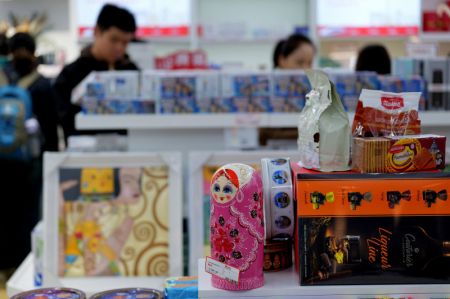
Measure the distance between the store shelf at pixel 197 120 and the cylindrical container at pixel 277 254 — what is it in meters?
1.32

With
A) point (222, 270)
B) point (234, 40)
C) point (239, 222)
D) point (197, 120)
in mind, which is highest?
point (234, 40)

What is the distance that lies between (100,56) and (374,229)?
2658mm

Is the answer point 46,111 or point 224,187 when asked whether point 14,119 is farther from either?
point 224,187

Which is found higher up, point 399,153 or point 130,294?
point 399,153

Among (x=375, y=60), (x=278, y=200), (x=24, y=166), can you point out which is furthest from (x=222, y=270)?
(x=24, y=166)

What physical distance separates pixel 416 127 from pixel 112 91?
160cm

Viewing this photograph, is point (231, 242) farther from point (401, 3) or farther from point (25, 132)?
point (401, 3)

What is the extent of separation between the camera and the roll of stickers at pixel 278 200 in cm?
155

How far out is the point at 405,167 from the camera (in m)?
1.52

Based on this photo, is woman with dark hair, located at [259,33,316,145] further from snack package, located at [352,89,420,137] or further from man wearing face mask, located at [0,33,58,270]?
snack package, located at [352,89,420,137]

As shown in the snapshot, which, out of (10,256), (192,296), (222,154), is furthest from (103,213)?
(10,256)

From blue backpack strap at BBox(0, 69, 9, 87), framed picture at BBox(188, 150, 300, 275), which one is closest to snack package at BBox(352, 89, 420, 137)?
framed picture at BBox(188, 150, 300, 275)

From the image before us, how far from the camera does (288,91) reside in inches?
116

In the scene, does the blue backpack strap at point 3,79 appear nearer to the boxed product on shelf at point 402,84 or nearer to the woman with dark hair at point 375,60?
the woman with dark hair at point 375,60
